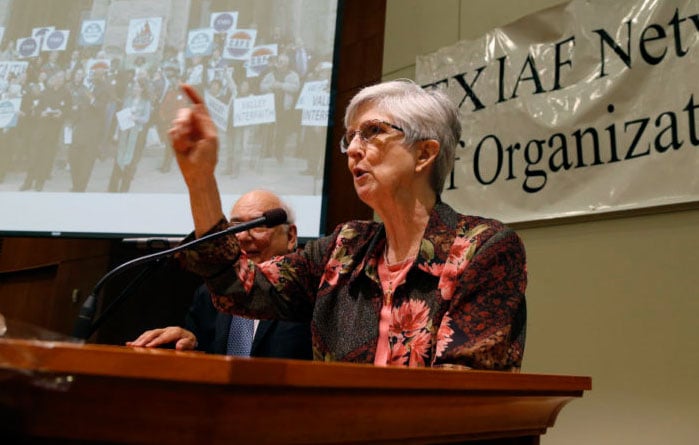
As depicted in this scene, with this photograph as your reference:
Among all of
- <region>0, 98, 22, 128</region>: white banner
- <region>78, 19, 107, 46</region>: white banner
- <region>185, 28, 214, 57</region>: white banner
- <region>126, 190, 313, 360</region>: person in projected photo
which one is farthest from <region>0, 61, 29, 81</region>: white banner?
<region>126, 190, 313, 360</region>: person in projected photo

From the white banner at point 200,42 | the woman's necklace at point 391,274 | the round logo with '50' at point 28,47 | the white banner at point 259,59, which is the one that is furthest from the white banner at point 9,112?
the woman's necklace at point 391,274

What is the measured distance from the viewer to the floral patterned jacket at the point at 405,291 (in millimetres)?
1070

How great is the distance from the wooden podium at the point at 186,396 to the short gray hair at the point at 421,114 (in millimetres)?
844

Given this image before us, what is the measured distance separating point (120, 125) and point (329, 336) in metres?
1.77

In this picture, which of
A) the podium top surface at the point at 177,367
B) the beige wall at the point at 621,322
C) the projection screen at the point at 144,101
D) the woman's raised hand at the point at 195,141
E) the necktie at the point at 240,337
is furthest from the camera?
the projection screen at the point at 144,101

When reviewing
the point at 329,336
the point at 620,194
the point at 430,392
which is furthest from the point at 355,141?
the point at 620,194

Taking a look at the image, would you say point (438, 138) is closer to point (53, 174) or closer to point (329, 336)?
point (329, 336)

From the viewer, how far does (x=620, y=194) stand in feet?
6.40

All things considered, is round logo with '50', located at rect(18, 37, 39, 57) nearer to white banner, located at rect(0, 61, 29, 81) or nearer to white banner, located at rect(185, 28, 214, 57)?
white banner, located at rect(0, 61, 29, 81)

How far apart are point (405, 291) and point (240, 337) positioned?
3.12 feet

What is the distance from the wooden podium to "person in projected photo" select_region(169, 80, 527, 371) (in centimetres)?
43

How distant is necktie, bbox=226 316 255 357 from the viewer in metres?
2.02

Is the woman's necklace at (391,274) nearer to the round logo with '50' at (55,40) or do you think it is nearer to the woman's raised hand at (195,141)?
the woman's raised hand at (195,141)

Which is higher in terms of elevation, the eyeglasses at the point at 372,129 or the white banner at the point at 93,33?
the white banner at the point at 93,33
